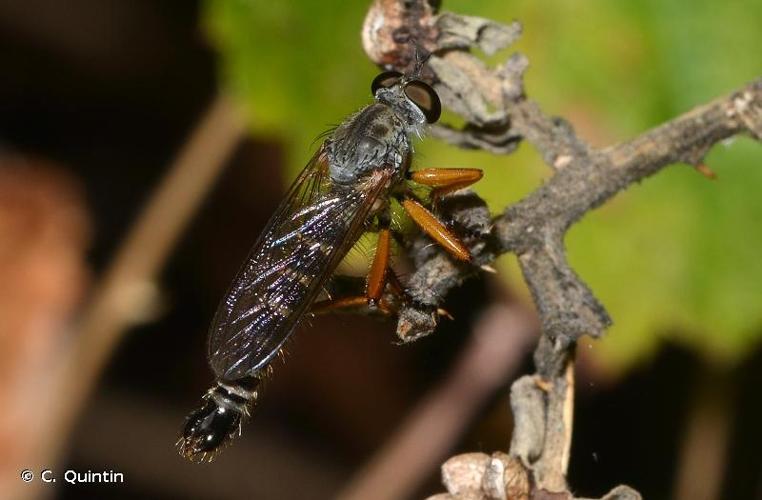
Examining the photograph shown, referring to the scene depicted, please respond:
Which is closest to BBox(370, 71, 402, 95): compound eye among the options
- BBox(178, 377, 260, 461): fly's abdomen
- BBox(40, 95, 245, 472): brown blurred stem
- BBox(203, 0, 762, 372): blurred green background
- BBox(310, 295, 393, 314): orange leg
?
BBox(203, 0, 762, 372): blurred green background

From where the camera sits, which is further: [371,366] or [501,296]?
[371,366]

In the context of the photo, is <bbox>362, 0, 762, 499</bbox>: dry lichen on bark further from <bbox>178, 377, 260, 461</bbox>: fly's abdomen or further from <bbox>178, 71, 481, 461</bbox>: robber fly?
<bbox>178, 377, 260, 461</bbox>: fly's abdomen

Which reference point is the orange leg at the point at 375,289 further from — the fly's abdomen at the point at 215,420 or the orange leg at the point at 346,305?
the fly's abdomen at the point at 215,420

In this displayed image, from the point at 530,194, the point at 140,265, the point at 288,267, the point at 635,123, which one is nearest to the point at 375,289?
the point at 530,194

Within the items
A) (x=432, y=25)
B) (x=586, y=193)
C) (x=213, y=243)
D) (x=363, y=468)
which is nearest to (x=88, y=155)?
(x=213, y=243)

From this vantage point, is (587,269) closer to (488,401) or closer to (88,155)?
(488,401)

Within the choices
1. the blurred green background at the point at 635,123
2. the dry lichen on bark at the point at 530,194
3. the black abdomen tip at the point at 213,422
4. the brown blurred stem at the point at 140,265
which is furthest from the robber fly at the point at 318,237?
the brown blurred stem at the point at 140,265
